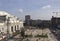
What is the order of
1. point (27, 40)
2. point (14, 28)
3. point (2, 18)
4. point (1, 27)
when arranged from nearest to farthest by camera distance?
1. point (27, 40)
2. point (1, 27)
3. point (2, 18)
4. point (14, 28)

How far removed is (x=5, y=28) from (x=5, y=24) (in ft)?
1.57

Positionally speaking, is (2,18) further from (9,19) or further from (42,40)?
(42,40)

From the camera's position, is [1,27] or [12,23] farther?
[12,23]

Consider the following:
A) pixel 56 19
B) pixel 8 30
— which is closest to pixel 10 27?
pixel 8 30

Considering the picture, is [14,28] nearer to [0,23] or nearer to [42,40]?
[0,23]

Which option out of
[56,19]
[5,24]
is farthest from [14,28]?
[56,19]

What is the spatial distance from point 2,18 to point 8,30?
1686 millimetres

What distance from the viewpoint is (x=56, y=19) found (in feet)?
139

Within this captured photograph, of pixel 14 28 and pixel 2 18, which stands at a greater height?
pixel 2 18

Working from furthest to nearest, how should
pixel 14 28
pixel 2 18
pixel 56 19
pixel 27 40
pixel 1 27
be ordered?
pixel 56 19, pixel 14 28, pixel 2 18, pixel 1 27, pixel 27 40

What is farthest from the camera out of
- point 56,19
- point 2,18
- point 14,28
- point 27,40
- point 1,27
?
point 56,19

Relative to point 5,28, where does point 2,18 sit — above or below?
above

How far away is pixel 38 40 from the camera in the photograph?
11.1 m

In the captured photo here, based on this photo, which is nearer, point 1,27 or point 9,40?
point 9,40
